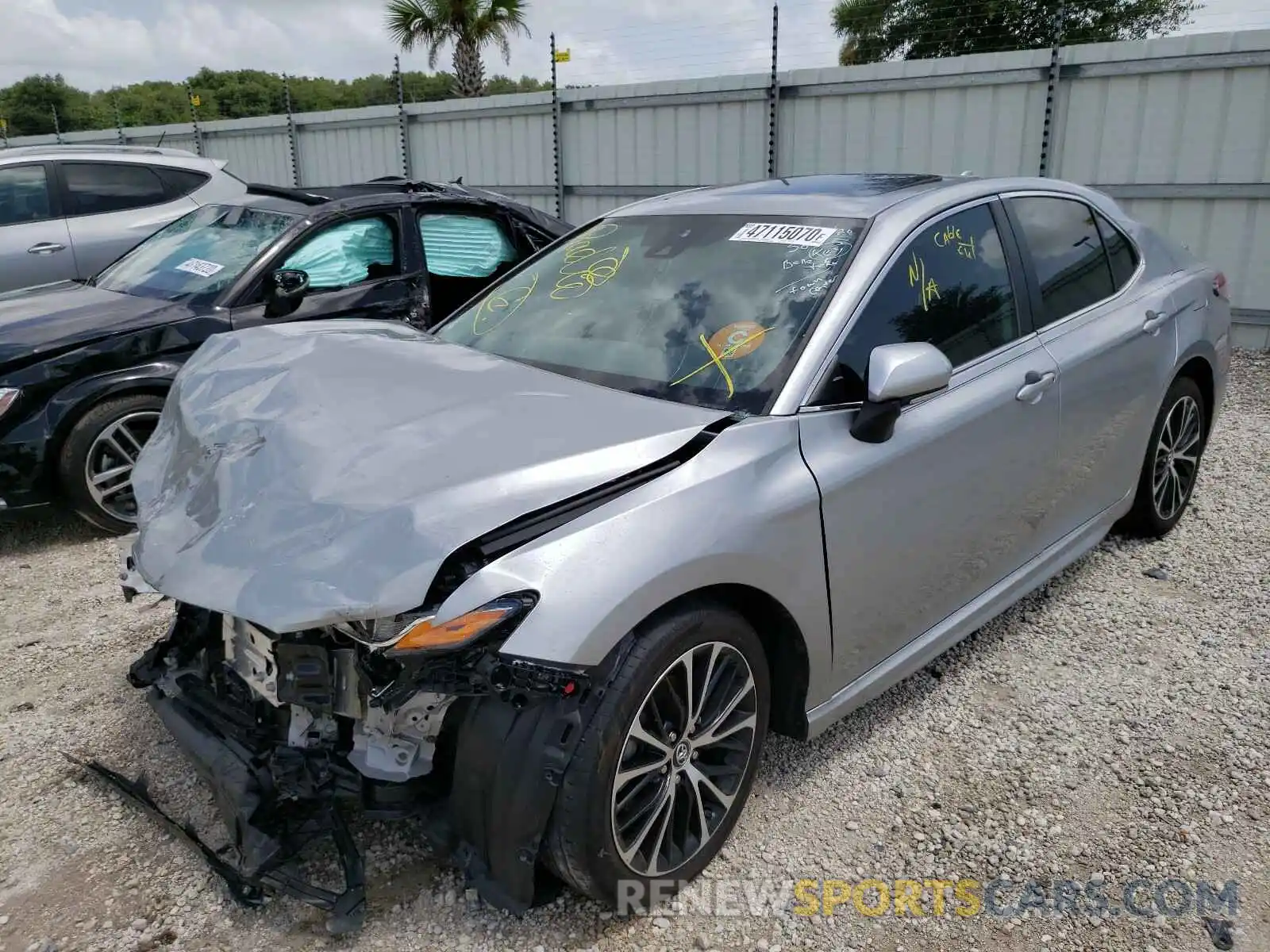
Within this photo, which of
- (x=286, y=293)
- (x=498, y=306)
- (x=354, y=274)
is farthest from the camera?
(x=354, y=274)

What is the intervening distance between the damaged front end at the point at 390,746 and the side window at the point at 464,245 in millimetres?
3832

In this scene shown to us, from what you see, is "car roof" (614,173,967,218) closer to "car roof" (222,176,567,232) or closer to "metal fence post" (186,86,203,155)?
"car roof" (222,176,567,232)

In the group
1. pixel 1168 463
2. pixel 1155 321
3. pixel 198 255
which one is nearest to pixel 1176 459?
pixel 1168 463

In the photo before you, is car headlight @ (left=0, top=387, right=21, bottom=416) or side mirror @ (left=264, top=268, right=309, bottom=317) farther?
side mirror @ (left=264, top=268, right=309, bottom=317)

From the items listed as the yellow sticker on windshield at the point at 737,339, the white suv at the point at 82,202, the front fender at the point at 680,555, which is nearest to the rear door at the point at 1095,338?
the yellow sticker on windshield at the point at 737,339

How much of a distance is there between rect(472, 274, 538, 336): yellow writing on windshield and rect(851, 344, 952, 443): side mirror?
4.59 feet

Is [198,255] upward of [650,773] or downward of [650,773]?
upward

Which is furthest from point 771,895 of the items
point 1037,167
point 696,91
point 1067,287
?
point 696,91

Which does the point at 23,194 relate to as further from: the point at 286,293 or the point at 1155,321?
the point at 1155,321

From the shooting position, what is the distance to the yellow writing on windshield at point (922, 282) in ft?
9.91

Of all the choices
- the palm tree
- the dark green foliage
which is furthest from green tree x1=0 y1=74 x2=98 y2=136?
the palm tree

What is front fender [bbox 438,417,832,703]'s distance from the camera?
2049mm

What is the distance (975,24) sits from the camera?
15.8 m

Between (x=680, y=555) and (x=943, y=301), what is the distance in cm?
146
